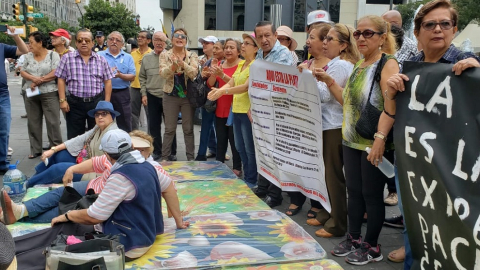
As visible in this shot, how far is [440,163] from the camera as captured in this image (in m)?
2.47

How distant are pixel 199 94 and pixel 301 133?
98.8 inches

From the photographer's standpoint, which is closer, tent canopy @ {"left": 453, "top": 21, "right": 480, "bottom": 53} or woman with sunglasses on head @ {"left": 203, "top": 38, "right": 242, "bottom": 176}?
woman with sunglasses on head @ {"left": 203, "top": 38, "right": 242, "bottom": 176}

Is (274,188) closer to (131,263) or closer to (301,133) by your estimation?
(301,133)

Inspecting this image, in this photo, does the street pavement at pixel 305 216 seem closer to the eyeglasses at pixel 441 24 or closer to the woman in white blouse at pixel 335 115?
the woman in white blouse at pixel 335 115

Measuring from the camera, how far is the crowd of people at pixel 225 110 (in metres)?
3.37

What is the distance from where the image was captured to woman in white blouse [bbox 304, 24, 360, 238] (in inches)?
160

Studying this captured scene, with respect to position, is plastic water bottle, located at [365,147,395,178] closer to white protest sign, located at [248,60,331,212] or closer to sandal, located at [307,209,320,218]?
white protest sign, located at [248,60,331,212]

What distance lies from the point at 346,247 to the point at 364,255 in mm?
207

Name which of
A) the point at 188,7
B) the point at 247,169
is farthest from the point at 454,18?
the point at 188,7

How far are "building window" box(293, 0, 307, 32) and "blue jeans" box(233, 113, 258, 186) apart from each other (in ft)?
106

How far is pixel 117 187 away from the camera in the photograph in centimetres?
335

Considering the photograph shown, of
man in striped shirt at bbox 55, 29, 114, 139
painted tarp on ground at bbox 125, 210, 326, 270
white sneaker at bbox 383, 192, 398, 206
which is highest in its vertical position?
man in striped shirt at bbox 55, 29, 114, 139

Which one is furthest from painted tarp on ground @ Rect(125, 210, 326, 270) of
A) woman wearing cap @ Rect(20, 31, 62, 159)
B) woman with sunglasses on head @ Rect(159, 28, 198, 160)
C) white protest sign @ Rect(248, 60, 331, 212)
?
woman wearing cap @ Rect(20, 31, 62, 159)

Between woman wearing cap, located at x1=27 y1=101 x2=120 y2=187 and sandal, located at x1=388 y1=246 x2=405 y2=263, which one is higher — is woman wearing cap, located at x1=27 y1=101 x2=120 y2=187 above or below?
above
